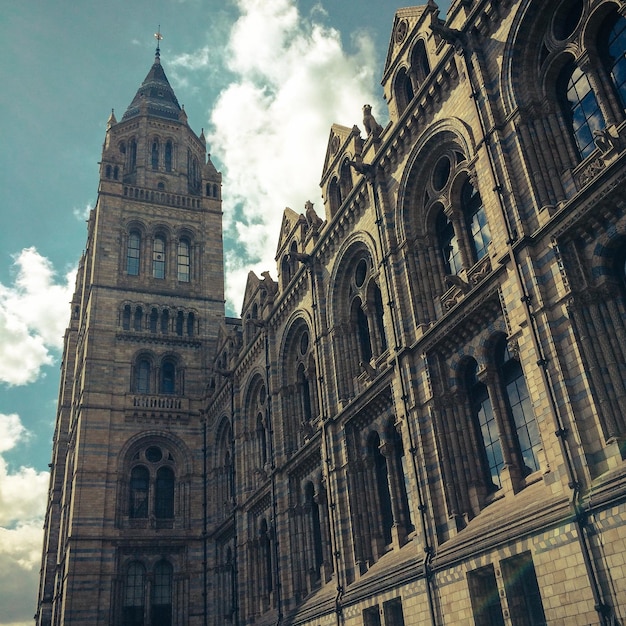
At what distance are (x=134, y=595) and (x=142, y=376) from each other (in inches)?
507

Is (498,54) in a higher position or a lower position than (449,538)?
higher

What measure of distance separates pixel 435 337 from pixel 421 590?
6.52 meters

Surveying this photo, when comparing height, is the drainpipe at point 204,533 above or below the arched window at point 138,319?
below

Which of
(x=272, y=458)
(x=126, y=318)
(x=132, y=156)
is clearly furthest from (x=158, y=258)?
(x=272, y=458)

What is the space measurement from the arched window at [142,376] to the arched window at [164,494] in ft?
17.0

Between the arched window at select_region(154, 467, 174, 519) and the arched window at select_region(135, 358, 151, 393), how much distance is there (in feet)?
17.0

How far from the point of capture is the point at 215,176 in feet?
178

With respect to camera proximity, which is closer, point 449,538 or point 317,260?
point 449,538

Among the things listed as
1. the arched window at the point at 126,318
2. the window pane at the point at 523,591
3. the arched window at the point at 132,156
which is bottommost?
the window pane at the point at 523,591

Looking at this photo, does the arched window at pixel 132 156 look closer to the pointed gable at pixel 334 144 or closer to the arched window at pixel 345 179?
the pointed gable at pixel 334 144

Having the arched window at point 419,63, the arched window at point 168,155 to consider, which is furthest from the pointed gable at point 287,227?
the arched window at point 168,155

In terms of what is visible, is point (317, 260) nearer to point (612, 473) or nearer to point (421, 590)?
point (421, 590)

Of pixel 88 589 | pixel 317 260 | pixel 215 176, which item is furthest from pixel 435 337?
pixel 215 176

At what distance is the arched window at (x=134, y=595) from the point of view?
38.2 m
